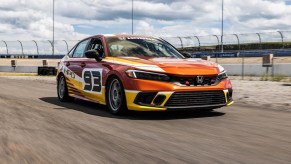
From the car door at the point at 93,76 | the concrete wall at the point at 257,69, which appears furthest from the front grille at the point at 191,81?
the concrete wall at the point at 257,69

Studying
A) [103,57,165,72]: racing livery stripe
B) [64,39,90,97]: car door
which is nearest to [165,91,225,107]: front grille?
[103,57,165,72]: racing livery stripe

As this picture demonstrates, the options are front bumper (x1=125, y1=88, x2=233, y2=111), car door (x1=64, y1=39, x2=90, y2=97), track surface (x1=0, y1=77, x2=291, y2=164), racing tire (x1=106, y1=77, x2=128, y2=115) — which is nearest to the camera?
track surface (x1=0, y1=77, x2=291, y2=164)

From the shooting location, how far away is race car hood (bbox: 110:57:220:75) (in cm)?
670

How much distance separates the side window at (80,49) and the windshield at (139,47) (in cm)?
96

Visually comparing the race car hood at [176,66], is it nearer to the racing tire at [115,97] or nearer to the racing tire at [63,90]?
the racing tire at [115,97]

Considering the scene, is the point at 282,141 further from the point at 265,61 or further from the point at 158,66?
the point at 265,61

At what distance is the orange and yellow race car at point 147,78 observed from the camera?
21.8 ft

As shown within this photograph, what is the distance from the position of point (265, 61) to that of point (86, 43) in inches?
657

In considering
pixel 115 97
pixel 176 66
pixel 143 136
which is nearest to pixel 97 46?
pixel 115 97

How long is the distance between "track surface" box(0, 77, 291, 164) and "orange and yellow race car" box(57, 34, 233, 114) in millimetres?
282

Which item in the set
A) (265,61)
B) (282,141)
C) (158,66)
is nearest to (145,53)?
(158,66)

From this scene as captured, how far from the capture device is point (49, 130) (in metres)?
5.70

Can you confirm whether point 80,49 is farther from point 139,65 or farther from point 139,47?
point 139,65

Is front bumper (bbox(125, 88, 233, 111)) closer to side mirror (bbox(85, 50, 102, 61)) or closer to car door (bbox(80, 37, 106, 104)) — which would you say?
car door (bbox(80, 37, 106, 104))
